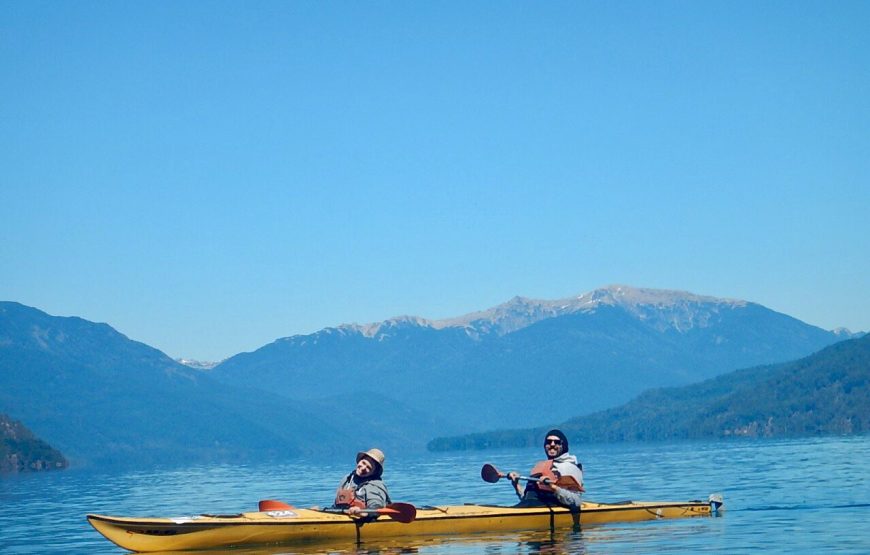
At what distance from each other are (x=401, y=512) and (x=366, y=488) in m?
1.35

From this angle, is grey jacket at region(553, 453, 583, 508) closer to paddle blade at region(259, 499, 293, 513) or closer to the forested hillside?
paddle blade at region(259, 499, 293, 513)

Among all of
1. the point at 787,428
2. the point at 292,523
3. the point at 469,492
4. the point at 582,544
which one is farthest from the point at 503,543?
the point at 787,428

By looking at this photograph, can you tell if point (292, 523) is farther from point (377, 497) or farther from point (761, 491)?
point (761, 491)

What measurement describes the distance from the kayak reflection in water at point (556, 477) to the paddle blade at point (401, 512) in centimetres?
329

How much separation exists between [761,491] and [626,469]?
108ft

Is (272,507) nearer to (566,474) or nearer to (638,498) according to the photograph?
(566,474)

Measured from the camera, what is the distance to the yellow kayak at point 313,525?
3250 centimetres

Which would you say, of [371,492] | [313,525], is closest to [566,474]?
[371,492]

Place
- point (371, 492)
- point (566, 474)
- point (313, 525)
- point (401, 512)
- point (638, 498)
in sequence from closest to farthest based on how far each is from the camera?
point (313, 525)
point (401, 512)
point (371, 492)
point (566, 474)
point (638, 498)

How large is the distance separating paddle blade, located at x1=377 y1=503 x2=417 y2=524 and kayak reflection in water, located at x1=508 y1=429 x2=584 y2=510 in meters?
3.29

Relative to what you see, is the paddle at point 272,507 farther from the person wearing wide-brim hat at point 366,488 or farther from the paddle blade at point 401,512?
the paddle blade at point 401,512

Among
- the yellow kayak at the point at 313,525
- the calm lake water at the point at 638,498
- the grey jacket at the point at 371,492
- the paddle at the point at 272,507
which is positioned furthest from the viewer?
the paddle at the point at 272,507

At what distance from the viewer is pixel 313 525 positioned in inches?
1325

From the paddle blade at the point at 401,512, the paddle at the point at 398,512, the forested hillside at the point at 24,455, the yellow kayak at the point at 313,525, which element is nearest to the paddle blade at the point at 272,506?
the yellow kayak at the point at 313,525
